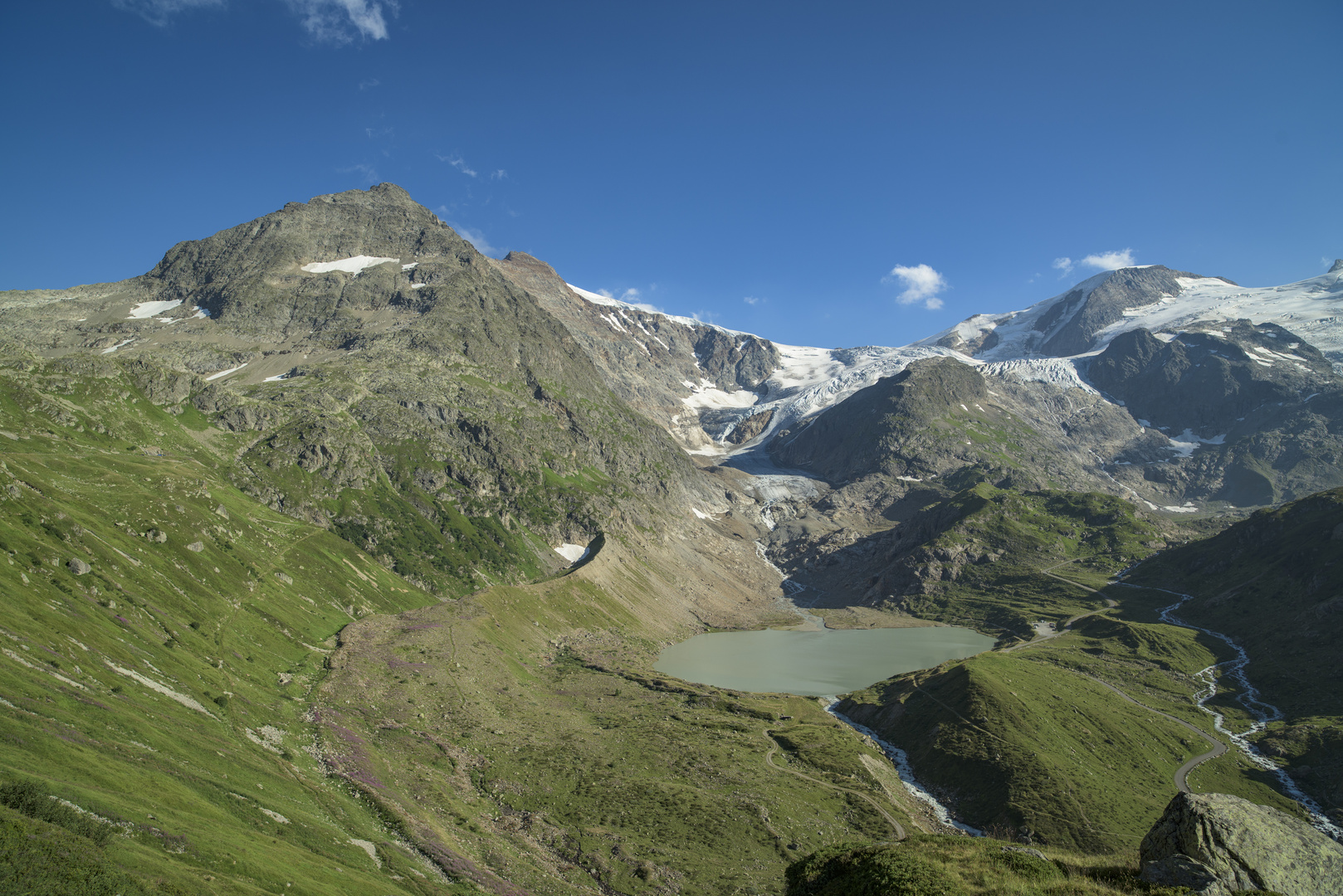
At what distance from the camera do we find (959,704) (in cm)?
10806

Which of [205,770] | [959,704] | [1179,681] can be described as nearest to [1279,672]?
[1179,681]

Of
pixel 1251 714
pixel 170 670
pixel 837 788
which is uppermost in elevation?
pixel 170 670

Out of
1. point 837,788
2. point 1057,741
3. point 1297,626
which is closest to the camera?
point 837,788

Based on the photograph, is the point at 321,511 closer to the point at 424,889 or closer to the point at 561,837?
the point at 561,837

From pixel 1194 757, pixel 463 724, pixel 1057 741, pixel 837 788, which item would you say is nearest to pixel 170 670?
pixel 463 724

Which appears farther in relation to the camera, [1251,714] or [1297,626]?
[1297,626]

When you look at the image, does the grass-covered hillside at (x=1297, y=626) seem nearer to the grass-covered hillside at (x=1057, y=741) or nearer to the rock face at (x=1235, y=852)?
the grass-covered hillside at (x=1057, y=741)

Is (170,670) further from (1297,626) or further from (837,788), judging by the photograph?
(1297,626)

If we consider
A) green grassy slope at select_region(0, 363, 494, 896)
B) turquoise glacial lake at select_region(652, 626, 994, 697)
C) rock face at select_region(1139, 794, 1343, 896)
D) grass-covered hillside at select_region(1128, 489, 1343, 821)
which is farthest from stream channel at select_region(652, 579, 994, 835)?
rock face at select_region(1139, 794, 1343, 896)

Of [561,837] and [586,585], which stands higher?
[586,585]

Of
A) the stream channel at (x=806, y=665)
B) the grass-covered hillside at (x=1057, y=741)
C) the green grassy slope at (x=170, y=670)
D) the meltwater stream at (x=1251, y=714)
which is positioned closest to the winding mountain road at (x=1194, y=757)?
the grass-covered hillside at (x=1057, y=741)

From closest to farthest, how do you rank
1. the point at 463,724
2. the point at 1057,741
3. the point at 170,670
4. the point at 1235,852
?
the point at 1235,852
the point at 170,670
the point at 463,724
the point at 1057,741

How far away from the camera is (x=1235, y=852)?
28031 millimetres

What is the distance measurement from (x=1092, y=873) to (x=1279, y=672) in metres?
155
